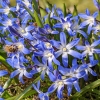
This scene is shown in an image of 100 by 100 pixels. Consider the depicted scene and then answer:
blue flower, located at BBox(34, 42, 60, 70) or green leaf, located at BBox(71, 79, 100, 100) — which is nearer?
blue flower, located at BBox(34, 42, 60, 70)

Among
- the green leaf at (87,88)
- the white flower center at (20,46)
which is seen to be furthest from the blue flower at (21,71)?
the green leaf at (87,88)

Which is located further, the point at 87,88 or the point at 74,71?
the point at 87,88

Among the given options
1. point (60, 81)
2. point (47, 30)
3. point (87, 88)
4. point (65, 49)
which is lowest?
point (87, 88)

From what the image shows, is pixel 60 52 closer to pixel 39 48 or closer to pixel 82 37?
pixel 39 48

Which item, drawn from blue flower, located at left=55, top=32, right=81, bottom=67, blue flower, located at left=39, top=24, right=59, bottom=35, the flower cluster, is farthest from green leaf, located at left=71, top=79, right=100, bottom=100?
blue flower, located at left=39, top=24, right=59, bottom=35

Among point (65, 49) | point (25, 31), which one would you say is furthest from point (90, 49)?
point (25, 31)

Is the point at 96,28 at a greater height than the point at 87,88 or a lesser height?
greater

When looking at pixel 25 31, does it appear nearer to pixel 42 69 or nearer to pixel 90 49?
pixel 42 69

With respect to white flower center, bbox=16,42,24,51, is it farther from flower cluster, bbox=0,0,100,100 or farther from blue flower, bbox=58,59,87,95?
blue flower, bbox=58,59,87,95
